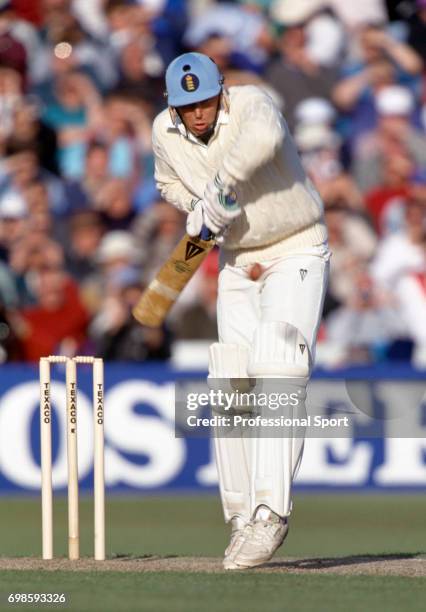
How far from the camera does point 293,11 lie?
542 inches

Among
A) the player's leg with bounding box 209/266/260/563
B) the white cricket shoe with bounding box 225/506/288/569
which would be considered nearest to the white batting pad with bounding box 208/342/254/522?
the player's leg with bounding box 209/266/260/563

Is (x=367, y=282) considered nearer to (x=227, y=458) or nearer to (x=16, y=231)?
(x=16, y=231)

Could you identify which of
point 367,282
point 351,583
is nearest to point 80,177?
point 367,282

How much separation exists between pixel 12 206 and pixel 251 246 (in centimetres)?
610

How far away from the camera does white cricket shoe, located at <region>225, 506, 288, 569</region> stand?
5.98m

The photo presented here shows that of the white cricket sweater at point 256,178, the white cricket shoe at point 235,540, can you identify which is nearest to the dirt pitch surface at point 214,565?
the white cricket shoe at point 235,540

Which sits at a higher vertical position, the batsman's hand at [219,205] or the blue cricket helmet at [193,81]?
the blue cricket helmet at [193,81]

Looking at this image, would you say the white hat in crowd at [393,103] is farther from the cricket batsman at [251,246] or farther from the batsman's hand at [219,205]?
the batsman's hand at [219,205]

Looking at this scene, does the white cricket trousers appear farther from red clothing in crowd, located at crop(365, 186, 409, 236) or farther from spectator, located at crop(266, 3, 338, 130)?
spectator, located at crop(266, 3, 338, 130)

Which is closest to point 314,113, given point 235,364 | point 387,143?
point 387,143

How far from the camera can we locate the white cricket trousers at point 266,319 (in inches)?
240

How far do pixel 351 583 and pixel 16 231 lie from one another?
6788mm

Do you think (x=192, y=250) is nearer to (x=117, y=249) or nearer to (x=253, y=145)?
(x=253, y=145)

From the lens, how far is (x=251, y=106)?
20.1ft
